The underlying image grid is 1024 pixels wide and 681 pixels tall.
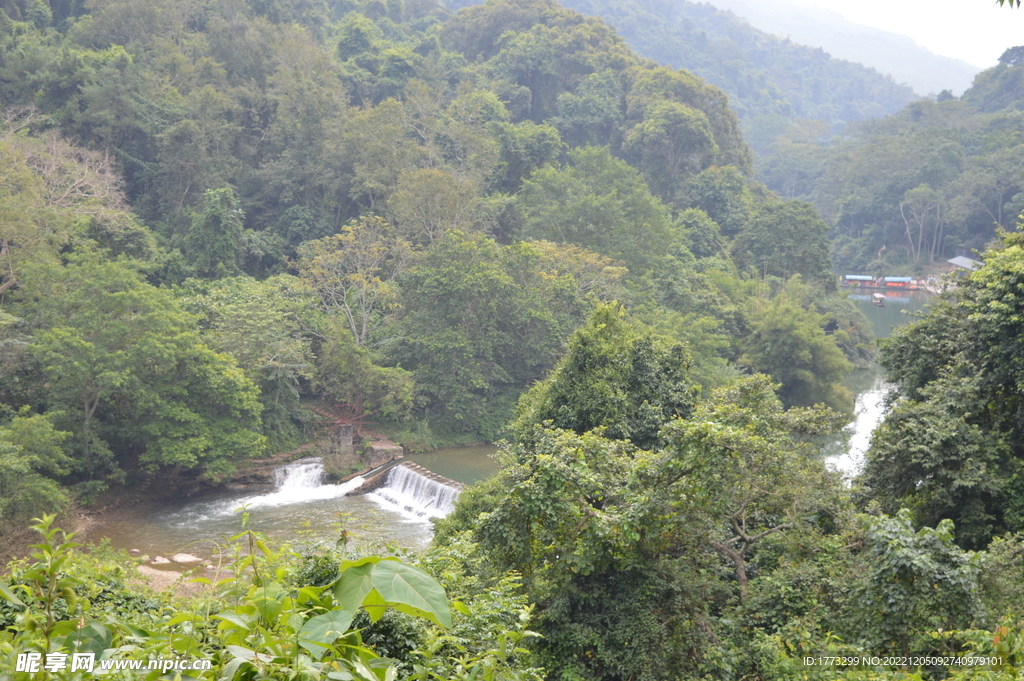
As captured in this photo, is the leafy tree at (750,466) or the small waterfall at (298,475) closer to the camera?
the leafy tree at (750,466)

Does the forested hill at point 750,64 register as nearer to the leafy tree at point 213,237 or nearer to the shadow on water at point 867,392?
the shadow on water at point 867,392

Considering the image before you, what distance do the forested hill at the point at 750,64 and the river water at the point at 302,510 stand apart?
5502 cm

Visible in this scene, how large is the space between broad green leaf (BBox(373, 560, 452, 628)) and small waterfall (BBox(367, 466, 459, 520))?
41.8 feet

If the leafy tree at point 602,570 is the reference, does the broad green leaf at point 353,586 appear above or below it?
above

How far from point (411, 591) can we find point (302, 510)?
46.3 ft

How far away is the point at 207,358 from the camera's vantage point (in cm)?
1441

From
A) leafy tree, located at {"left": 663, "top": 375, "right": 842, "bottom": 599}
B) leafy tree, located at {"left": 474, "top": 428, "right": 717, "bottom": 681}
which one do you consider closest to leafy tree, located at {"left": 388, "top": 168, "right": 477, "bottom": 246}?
leafy tree, located at {"left": 663, "top": 375, "right": 842, "bottom": 599}

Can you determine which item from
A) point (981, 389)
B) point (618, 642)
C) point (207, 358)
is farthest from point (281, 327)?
point (981, 389)

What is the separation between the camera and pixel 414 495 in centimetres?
1507

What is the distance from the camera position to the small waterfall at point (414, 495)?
14320mm

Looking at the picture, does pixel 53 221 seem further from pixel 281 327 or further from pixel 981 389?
pixel 981 389

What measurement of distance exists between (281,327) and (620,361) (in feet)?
31.6

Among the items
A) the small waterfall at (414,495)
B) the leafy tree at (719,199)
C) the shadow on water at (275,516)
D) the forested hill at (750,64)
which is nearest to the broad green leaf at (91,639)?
the shadow on water at (275,516)

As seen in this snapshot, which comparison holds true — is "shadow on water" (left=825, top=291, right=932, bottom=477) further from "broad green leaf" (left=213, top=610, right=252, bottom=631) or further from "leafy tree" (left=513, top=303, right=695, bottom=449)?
"broad green leaf" (left=213, top=610, right=252, bottom=631)
